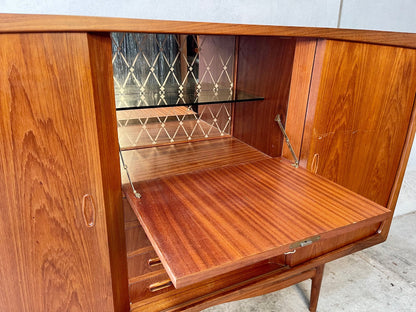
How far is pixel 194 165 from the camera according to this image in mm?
1148

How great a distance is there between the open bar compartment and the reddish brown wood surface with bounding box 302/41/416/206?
0.14 m

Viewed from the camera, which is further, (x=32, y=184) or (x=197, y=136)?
(x=197, y=136)

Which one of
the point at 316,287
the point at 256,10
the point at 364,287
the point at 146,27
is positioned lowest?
the point at 364,287

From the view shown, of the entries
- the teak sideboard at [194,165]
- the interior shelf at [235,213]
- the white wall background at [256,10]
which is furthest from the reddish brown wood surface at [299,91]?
the white wall background at [256,10]

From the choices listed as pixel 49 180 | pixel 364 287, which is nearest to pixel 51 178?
pixel 49 180

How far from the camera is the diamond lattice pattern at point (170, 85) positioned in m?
1.12

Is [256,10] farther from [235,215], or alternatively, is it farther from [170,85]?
[235,215]

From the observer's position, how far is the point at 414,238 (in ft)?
7.45

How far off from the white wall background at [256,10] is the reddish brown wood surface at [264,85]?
26cm

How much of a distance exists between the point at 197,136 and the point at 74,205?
74 centimetres

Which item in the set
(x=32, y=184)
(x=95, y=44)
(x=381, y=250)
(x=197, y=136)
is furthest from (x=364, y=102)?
(x=381, y=250)

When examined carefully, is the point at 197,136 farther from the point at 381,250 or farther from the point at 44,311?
the point at 381,250

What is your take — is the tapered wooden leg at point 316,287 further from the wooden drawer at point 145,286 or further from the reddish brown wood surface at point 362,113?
the wooden drawer at point 145,286

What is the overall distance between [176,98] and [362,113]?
68 centimetres
